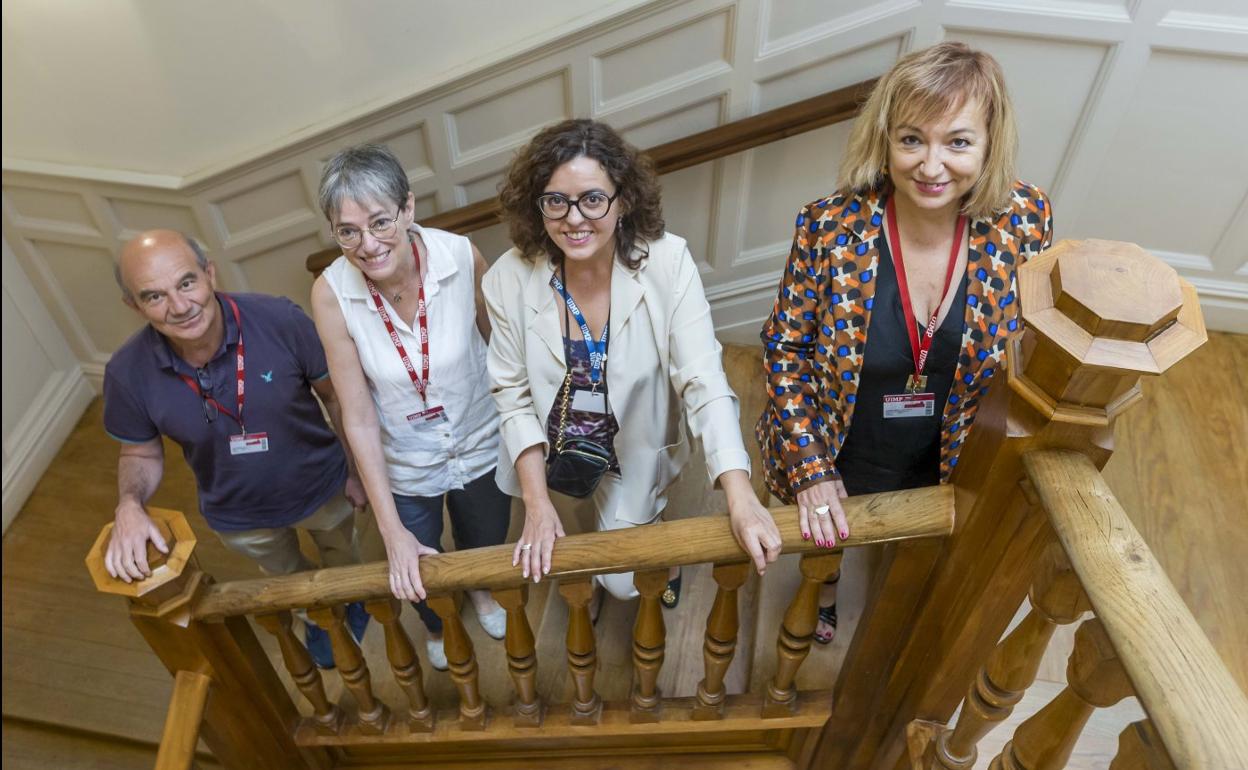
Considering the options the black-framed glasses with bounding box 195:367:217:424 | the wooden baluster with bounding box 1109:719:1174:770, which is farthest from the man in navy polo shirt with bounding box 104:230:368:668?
the wooden baluster with bounding box 1109:719:1174:770

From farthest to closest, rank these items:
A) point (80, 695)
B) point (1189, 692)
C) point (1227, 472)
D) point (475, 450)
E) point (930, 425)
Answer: point (80, 695) < point (1227, 472) < point (475, 450) < point (930, 425) < point (1189, 692)

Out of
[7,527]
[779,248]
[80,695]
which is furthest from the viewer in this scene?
[7,527]

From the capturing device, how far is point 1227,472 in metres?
2.51

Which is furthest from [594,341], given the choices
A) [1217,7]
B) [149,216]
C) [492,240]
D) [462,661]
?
[149,216]

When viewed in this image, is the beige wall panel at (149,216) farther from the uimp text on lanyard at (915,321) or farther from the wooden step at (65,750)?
the uimp text on lanyard at (915,321)

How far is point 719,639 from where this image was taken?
70.8 inches

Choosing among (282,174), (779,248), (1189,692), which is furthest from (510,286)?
(282,174)

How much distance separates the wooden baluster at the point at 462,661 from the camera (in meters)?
1.84

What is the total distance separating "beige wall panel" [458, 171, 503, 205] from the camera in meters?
3.04

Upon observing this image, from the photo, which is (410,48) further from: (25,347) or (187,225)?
(25,347)

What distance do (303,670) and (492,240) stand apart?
170 centimetres

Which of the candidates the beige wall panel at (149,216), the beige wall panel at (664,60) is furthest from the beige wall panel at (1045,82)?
the beige wall panel at (149,216)

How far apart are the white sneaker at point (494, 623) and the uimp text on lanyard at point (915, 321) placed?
4.30 feet

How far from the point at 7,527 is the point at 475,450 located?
2953 millimetres
